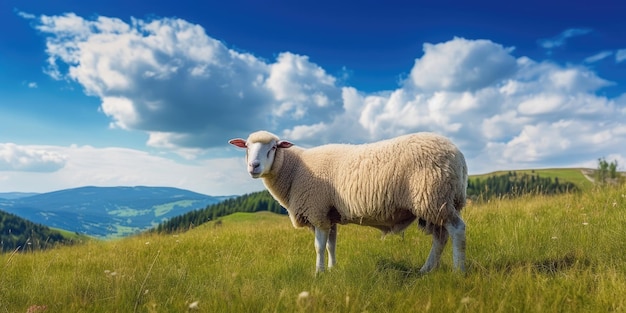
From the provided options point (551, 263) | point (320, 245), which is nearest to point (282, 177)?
point (320, 245)

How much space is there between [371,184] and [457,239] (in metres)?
1.44

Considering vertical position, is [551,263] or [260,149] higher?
[260,149]

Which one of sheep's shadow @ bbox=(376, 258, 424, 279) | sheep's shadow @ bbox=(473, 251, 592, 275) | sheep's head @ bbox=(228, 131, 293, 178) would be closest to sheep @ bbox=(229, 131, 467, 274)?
sheep's head @ bbox=(228, 131, 293, 178)

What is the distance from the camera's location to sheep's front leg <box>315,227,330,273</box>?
6.62 metres

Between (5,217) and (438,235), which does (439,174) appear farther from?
(5,217)

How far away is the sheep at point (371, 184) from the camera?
596 centimetres

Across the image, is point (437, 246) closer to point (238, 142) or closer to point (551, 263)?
point (551, 263)

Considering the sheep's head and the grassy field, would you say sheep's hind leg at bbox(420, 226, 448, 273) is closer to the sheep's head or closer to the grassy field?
the grassy field

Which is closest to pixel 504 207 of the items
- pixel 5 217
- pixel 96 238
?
pixel 96 238

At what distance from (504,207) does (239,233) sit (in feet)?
21.4

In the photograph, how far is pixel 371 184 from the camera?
6414 millimetres

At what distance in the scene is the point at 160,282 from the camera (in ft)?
18.4

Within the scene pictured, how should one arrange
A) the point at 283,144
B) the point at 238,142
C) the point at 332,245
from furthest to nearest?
the point at 238,142, the point at 283,144, the point at 332,245

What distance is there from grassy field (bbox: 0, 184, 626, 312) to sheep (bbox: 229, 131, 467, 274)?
21.1 inches
